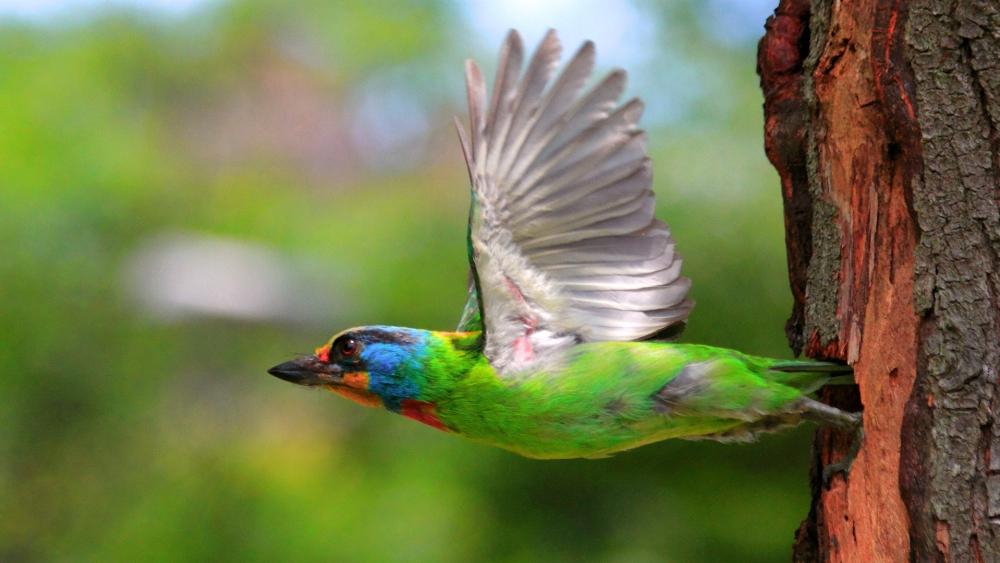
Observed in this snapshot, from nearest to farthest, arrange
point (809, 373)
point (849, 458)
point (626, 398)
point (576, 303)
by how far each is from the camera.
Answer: point (849, 458) < point (809, 373) < point (626, 398) < point (576, 303)

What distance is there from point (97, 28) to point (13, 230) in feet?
6.48

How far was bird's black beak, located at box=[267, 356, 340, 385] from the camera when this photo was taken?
4.21 metres

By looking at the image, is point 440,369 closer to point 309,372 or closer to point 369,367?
point 369,367

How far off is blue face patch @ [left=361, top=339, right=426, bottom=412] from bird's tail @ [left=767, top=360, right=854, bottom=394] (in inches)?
51.8

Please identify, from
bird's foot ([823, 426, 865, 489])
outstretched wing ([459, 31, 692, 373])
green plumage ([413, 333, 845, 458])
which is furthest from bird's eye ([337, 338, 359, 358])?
bird's foot ([823, 426, 865, 489])

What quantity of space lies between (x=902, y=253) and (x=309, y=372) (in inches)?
90.5

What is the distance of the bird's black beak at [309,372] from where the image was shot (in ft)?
13.8

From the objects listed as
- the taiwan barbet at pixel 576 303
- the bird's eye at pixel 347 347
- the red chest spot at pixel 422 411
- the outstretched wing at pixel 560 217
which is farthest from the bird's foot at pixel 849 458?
the bird's eye at pixel 347 347

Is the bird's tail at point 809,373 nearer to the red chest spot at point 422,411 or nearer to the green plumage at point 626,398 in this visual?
the green plumage at point 626,398

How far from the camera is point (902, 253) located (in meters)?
2.99

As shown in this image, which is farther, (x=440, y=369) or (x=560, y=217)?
(x=440, y=369)

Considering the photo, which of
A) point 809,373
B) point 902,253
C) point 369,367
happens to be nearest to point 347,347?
point 369,367

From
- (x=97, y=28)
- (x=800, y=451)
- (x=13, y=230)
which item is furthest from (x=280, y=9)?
(x=800, y=451)

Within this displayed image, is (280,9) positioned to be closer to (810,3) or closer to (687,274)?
(687,274)
